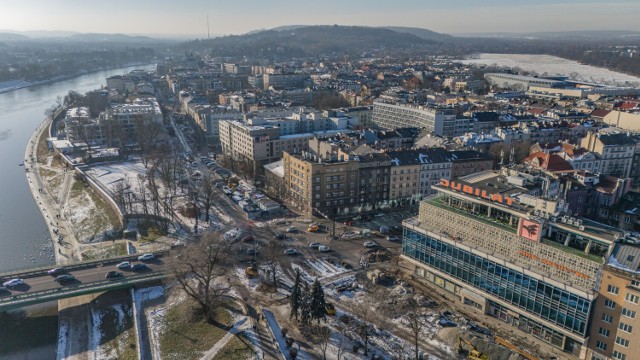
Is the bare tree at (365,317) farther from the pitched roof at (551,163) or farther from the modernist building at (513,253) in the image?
the pitched roof at (551,163)

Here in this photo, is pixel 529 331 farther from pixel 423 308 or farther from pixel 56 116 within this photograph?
pixel 56 116

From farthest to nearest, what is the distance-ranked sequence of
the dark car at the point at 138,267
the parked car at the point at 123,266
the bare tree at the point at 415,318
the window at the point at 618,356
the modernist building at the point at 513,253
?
the parked car at the point at 123,266
the dark car at the point at 138,267
the bare tree at the point at 415,318
the modernist building at the point at 513,253
the window at the point at 618,356

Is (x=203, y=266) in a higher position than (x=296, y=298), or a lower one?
higher

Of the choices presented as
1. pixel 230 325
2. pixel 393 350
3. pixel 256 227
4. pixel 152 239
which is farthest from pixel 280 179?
pixel 393 350

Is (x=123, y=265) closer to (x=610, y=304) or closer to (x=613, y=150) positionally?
(x=610, y=304)

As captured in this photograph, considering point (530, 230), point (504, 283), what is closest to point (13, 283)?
point (504, 283)

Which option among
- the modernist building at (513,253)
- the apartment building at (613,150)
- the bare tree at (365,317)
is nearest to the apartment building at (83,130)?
the bare tree at (365,317)

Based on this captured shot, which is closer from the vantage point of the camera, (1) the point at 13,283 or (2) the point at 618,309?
(2) the point at 618,309
